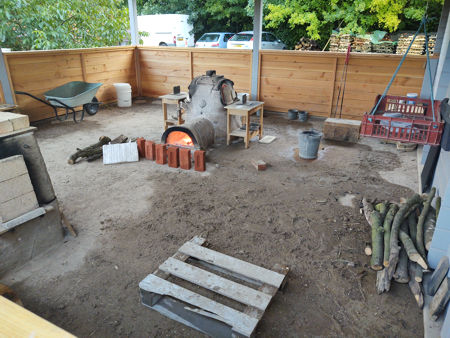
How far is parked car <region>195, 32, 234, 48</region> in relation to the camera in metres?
19.2

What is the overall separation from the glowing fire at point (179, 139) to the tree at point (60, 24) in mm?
6809

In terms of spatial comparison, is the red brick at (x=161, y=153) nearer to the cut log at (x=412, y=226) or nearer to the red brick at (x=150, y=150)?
the red brick at (x=150, y=150)

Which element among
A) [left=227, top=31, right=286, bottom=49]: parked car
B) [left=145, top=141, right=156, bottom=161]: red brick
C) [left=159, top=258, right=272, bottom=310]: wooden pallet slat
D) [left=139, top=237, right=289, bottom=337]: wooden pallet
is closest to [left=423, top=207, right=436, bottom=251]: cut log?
[left=139, top=237, right=289, bottom=337]: wooden pallet

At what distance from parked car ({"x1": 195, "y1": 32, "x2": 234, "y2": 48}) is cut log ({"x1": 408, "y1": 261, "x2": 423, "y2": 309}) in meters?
17.7

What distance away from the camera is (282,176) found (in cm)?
565

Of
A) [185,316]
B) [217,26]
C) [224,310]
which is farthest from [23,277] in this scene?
[217,26]

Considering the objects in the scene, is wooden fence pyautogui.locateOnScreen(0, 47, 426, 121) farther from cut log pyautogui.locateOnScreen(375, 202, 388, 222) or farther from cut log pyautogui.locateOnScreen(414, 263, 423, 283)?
cut log pyautogui.locateOnScreen(414, 263, 423, 283)

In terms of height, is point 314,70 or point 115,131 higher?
point 314,70

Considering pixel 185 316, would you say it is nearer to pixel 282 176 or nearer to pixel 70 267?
pixel 70 267

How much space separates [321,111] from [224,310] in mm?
7238

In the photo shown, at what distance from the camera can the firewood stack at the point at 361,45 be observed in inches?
612

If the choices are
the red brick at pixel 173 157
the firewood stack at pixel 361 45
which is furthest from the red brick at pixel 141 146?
the firewood stack at pixel 361 45

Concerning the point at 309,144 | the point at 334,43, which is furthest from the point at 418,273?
the point at 334,43

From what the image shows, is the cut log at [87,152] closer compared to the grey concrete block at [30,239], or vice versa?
the grey concrete block at [30,239]
